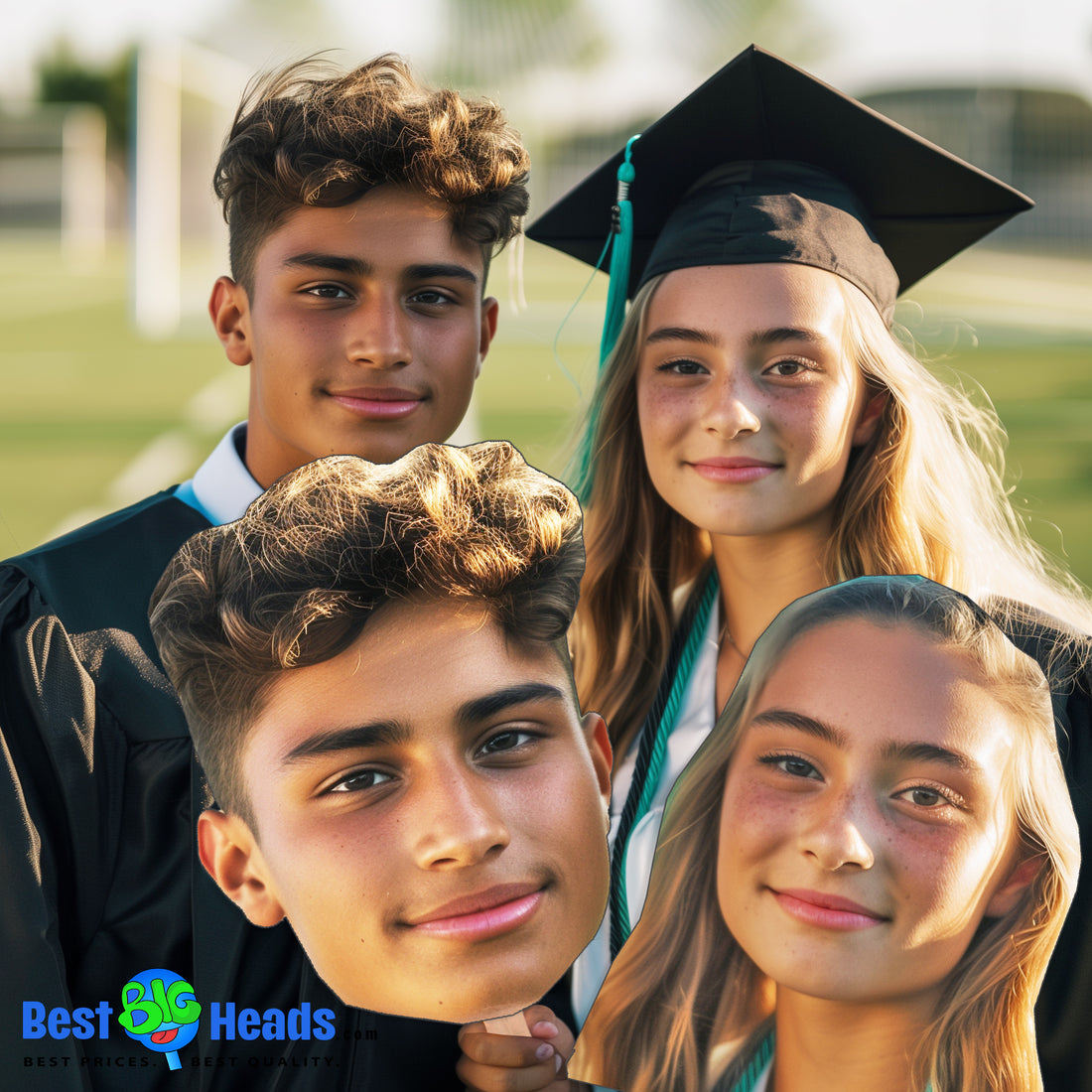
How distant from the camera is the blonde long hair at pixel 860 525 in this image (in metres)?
2.06

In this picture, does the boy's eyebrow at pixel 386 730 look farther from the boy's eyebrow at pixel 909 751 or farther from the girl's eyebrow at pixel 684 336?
the girl's eyebrow at pixel 684 336

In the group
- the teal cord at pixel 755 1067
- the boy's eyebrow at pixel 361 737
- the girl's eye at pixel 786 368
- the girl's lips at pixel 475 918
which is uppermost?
the girl's eye at pixel 786 368

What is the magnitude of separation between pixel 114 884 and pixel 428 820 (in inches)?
25.8

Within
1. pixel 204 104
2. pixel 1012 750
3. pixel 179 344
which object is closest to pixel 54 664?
pixel 1012 750

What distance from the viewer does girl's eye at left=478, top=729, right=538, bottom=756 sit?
1319 millimetres

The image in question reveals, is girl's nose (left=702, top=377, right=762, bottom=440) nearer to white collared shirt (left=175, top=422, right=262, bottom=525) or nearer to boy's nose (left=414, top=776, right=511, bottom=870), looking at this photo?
white collared shirt (left=175, top=422, right=262, bottom=525)

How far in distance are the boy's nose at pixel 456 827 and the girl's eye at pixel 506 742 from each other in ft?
0.19

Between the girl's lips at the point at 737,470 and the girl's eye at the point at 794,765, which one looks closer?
the girl's eye at the point at 794,765

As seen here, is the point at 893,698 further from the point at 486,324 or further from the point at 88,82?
the point at 88,82

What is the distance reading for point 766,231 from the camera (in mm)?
2002

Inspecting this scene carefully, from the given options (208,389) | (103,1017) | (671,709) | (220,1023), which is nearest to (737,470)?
(671,709)

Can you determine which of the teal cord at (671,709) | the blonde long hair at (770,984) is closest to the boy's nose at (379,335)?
the blonde long hair at (770,984)

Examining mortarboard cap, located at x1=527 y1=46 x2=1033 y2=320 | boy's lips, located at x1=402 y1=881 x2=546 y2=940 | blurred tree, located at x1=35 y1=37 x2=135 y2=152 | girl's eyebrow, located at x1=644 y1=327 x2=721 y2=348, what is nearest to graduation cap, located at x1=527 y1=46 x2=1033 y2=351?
mortarboard cap, located at x1=527 y1=46 x2=1033 y2=320

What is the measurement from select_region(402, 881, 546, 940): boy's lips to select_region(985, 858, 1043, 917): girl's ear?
0.53 metres
